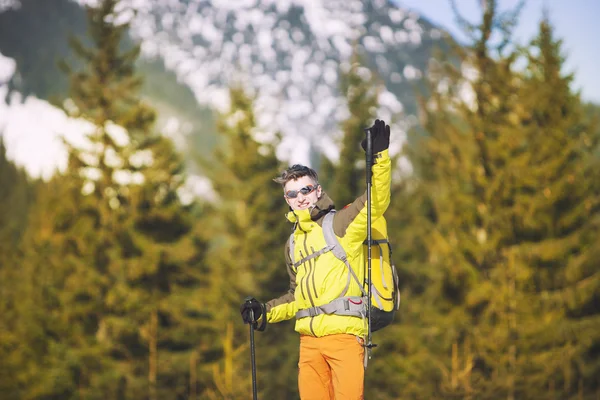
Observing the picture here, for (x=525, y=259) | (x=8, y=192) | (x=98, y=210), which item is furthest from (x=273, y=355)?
(x=8, y=192)

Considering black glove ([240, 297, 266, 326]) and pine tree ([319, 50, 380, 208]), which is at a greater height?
pine tree ([319, 50, 380, 208])

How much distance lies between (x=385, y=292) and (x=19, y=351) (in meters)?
28.5

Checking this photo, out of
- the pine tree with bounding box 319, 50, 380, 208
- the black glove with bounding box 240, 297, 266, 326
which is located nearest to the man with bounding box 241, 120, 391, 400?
the black glove with bounding box 240, 297, 266, 326

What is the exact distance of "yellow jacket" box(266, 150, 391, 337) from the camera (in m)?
4.00

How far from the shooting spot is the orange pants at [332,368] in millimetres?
4000

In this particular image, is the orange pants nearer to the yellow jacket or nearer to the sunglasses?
the yellow jacket

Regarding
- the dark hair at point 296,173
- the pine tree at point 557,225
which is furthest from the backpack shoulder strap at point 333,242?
the pine tree at point 557,225

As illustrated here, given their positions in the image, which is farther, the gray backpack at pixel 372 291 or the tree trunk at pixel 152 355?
the tree trunk at pixel 152 355

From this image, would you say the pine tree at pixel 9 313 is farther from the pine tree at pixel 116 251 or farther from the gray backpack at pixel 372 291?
the gray backpack at pixel 372 291

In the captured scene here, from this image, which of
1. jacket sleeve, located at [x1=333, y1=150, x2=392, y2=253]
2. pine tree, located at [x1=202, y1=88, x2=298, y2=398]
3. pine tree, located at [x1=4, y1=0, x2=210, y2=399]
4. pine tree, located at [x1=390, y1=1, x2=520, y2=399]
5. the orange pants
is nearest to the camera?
jacket sleeve, located at [x1=333, y1=150, x2=392, y2=253]

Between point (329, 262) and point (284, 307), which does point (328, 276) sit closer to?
point (329, 262)

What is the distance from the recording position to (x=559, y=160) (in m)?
19.2

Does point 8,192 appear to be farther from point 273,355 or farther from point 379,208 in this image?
point 379,208

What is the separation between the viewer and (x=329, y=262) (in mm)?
4152
